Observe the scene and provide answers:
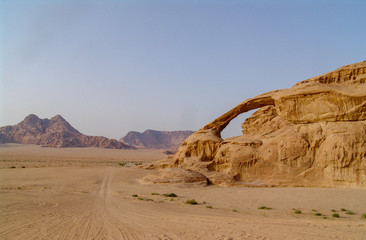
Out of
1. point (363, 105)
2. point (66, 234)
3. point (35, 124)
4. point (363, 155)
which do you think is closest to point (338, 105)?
point (363, 105)

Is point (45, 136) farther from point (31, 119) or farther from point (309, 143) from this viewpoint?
point (309, 143)

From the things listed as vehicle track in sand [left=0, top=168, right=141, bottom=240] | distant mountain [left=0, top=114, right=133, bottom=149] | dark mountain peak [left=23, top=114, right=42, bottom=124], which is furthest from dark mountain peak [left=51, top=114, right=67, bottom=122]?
vehicle track in sand [left=0, top=168, right=141, bottom=240]

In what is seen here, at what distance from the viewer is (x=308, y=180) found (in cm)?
1603

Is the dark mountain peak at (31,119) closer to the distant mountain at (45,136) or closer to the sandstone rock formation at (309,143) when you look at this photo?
the distant mountain at (45,136)

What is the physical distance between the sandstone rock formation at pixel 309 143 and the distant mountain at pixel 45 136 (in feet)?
293

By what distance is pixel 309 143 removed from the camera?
16.7 m

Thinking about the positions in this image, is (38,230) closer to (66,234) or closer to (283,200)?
(66,234)

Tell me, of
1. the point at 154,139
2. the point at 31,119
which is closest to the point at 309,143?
the point at 31,119

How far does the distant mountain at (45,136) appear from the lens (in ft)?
335

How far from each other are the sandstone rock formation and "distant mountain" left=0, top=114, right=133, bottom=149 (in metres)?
89.2

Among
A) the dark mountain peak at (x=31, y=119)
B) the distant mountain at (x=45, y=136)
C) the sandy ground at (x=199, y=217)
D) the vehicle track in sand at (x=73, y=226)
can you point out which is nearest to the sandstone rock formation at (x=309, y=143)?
the sandy ground at (x=199, y=217)

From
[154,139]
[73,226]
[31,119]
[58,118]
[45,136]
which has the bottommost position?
[73,226]

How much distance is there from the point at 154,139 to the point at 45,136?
87.2 meters

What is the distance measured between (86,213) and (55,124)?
124 meters
